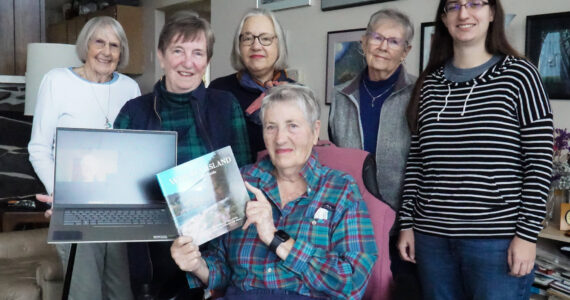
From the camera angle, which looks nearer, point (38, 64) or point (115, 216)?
point (115, 216)

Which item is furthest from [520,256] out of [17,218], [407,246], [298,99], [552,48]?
[17,218]

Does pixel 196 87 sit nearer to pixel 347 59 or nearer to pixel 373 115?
pixel 373 115

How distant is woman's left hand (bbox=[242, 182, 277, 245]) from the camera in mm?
1429

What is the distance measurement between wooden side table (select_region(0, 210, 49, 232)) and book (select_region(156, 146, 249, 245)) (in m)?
2.02

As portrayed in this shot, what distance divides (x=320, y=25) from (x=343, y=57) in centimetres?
37

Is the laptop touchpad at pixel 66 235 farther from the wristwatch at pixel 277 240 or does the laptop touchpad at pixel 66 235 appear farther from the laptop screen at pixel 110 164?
the wristwatch at pixel 277 240

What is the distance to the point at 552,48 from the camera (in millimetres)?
2492

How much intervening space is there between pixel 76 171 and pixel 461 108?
117 cm

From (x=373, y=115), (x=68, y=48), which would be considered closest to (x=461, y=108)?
(x=373, y=115)

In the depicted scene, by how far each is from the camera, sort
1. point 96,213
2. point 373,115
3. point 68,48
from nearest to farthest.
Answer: point 96,213 → point 373,115 → point 68,48

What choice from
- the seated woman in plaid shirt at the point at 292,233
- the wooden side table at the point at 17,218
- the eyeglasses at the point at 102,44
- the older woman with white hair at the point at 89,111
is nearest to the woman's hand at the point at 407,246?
the seated woman in plaid shirt at the point at 292,233

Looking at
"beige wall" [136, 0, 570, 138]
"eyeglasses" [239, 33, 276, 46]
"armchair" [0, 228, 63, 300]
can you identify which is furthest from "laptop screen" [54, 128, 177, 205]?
"beige wall" [136, 0, 570, 138]

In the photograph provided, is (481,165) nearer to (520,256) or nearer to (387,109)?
(520,256)

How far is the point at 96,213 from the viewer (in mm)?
1399
